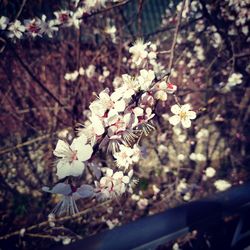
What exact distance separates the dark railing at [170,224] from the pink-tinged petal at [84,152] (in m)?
0.29

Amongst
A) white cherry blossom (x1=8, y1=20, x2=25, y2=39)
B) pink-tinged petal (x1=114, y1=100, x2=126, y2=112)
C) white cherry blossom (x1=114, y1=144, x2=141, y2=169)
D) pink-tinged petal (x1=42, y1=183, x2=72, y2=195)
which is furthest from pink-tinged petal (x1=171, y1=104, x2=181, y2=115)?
white cherry blossom (x1=8, y1=20, x2=25, y2=39)

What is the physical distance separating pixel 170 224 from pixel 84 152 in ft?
1.42

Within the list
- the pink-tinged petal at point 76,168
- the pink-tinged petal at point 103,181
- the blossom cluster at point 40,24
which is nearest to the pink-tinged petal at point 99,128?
the pink-tinged petal at point 76,168

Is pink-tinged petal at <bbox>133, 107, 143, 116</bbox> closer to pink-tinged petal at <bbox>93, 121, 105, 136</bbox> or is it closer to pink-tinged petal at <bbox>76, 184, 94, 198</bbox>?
pink-tinged petal at <bbox>93, 121, 105, 136</bbox>

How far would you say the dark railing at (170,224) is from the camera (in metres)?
1.10

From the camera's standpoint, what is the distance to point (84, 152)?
1.22 m

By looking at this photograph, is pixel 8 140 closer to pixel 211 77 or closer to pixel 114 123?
Answer: pixel 211 77

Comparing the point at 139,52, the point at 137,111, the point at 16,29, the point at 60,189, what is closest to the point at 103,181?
the point at 60,189

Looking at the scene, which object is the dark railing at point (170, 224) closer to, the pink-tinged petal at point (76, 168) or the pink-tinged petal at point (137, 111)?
the pink-tinged petal at point (76, 168)

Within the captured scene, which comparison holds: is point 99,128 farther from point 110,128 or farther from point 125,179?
point 125,179

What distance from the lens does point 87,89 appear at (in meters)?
4.20

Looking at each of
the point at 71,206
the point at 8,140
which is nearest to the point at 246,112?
the point at 71,206

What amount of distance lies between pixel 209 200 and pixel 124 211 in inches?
92.9

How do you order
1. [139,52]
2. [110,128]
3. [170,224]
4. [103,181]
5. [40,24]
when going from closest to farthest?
[170,224]
[110,128]
[103,181]
[139,52]
[40,24]
